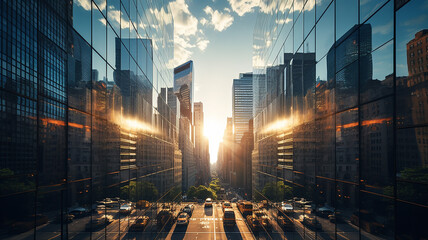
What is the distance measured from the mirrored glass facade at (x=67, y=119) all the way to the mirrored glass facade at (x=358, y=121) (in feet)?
26.0

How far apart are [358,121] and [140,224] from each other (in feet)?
43.2

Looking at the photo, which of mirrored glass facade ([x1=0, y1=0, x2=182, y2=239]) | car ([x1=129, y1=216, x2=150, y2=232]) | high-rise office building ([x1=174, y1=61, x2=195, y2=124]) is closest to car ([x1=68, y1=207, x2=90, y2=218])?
mirrored glass facade ([x1=0, y1=0, x2=182, y2=239])

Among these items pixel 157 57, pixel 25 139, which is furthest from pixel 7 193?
pixel 157 57

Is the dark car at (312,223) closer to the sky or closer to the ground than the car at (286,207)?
closer to the sky

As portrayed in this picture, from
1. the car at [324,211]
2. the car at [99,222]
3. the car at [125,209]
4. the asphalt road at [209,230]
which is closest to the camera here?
the car at [99,222]

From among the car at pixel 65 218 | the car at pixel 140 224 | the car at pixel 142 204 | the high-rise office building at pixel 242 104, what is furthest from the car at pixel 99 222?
the high-rise office building at pixel 242 104

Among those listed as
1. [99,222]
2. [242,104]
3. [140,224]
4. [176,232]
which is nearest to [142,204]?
[140,224]

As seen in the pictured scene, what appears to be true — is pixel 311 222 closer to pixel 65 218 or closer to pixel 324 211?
pixel 324 211

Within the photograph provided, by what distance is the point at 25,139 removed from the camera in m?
4.33

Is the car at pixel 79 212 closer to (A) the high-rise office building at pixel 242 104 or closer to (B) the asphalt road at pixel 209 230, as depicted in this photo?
(B) the asphalt road at pixel 209 230

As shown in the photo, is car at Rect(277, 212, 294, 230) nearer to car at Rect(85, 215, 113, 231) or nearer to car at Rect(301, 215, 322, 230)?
car at Rect(301, 215, 322, 230)

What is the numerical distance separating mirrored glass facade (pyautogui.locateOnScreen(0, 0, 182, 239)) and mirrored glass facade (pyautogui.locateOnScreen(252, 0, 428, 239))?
792 centimetres

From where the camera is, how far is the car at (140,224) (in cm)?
1195

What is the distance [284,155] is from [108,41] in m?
12.1
